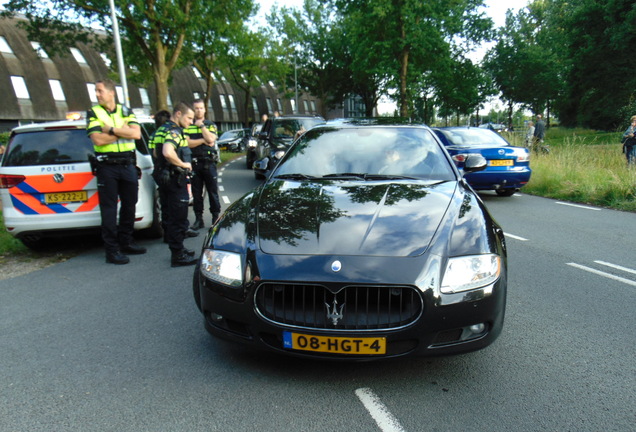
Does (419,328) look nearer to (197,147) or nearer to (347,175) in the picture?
(347,175)

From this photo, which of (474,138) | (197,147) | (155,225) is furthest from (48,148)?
(474,138)

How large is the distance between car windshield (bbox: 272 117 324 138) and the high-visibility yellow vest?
7553 mm

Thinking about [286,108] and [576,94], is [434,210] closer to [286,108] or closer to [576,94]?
[576,94]

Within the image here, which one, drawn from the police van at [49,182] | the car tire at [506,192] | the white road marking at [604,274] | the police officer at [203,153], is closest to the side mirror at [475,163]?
the white road marking at [604,274]

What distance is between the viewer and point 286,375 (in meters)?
2.92

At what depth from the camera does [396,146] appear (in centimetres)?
430

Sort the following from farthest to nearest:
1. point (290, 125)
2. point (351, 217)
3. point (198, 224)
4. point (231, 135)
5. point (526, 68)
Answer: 1. point (526, 68)
2. point (231, 135)
3. point (290, 125)
4. point (198, 224)
5. point (351, 217)

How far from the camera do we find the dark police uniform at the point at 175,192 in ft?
17.7

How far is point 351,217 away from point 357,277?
603mm

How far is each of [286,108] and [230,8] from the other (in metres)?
44.7

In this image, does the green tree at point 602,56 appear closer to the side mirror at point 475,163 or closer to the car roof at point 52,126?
the side mirror at point 475,163

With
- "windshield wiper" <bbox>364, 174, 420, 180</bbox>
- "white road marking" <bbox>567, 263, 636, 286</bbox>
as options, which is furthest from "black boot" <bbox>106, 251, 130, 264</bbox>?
"white road marking" <bbox>567, 263, 636, 286</bbox>

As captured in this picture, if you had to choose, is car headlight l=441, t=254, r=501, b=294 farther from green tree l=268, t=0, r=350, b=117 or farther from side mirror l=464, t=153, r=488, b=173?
green tree l=268, t=0, r=350, b=117

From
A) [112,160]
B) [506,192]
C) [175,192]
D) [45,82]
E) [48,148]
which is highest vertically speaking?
[45,82]
